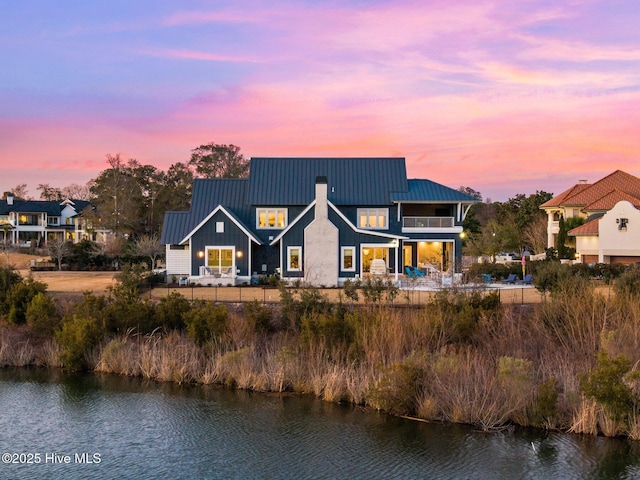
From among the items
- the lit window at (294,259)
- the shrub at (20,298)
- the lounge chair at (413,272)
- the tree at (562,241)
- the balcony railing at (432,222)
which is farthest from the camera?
the tree at (562,241)

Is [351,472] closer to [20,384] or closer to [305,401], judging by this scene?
[305,401]

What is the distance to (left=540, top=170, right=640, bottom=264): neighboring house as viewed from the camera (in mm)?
45844

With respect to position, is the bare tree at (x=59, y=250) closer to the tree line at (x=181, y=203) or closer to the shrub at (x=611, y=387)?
the tree line at (x=181, y=203)

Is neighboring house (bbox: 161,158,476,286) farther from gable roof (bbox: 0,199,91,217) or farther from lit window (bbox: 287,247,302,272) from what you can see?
gable roof (bbox: 0,199,91,217)

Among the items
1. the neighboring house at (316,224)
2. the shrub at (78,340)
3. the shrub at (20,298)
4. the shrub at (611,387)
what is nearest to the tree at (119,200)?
the neighboring house at (316,224)

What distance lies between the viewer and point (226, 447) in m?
14.2

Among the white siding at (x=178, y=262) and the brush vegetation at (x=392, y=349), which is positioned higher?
the white siding at (x=178, y=262)

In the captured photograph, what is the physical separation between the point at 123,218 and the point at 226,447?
43677 millimetres

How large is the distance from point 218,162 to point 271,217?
29.4 meters

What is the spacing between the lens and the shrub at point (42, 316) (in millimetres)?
22250

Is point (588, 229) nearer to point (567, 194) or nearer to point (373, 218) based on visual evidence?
point (567, 194)

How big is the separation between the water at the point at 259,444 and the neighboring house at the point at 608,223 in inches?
1408

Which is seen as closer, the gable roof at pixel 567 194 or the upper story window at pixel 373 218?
the upper story window at pixel 373 218

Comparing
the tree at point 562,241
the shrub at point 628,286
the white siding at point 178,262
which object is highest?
the tree at point 562,241
